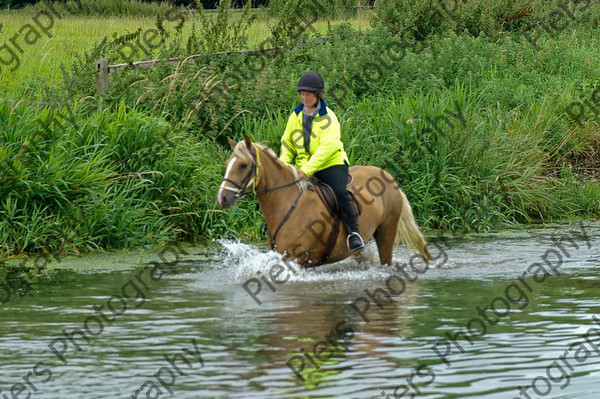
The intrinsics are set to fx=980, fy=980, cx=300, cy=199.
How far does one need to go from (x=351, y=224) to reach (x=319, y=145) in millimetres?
952

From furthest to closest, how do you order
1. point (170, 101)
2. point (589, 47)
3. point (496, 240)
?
point (589, 47)
point (170, 101)
point (496, 240)

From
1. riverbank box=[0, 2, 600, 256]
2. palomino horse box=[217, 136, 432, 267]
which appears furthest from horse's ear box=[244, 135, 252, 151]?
riverbank box=[0, 2, 600, 256]

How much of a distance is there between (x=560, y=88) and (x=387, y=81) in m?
3.70

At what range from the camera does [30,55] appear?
20.5 m

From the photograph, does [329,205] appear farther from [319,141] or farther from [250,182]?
[250,182]

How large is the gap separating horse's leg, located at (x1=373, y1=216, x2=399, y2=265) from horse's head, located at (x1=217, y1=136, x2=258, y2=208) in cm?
220

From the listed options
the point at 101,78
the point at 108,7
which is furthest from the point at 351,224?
the point at 108,7

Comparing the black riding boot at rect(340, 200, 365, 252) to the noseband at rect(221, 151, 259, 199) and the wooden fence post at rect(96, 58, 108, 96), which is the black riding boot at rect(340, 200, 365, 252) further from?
the wooden fence post at rect(96, 58, 108, 96)

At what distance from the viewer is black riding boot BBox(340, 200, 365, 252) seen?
1076 centimetres

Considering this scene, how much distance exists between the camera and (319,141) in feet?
34.8

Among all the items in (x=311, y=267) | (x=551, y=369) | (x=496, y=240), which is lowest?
(x=496, y=240)

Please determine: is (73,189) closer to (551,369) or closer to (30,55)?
(551,369)

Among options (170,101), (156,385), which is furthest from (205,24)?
(156,385)

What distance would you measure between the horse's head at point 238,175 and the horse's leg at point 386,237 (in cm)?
220
